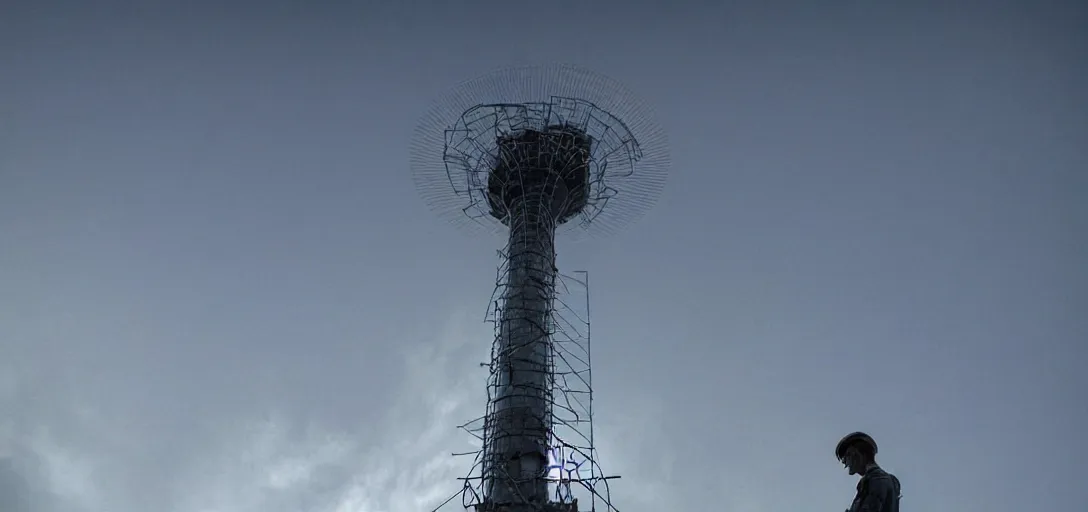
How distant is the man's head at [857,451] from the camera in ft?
31.5

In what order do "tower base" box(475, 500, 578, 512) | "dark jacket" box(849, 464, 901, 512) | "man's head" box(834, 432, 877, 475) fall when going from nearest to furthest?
"dark jacket" box(849, 464, 901, 512), "man's head" box(834, 432, 877, 475), "tower base" box(475, 500, 578, 512)

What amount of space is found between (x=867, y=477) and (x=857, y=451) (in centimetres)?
40

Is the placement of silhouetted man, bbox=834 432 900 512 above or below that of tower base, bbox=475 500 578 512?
below

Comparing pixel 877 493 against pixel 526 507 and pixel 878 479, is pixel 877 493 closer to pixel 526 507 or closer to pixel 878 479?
pixel 878 479

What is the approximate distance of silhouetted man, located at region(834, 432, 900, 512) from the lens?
29.7ft

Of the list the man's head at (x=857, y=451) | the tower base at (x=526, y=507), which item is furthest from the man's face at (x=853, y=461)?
the tower base at (x=526, y=507)

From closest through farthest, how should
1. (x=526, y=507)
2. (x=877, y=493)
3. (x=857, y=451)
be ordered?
1. (x=877, y=493)
2. (x=857, y=451)
3. (x=526, y=507)

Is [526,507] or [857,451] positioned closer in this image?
[857,451]

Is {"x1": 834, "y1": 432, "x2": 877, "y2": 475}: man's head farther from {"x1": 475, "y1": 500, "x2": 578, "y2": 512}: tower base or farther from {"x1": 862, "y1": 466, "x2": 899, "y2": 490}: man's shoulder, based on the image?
{"x1": 475, "y1": 500, "x2": 578, "y2": 512}: tower base

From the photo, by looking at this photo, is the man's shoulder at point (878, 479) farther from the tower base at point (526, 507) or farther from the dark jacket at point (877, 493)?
the tower base at point (526, 507)

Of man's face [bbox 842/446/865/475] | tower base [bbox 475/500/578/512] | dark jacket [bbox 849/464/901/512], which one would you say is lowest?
dark jacket [bbox 849/464/901/512]

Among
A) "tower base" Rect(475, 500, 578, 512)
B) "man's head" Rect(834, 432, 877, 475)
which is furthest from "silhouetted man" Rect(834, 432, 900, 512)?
"tower base" Rect(475, 500, 578, 512)

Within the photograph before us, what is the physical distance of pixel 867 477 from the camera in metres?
9.34

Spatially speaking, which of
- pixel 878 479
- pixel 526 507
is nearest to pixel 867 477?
pixel 878 479
